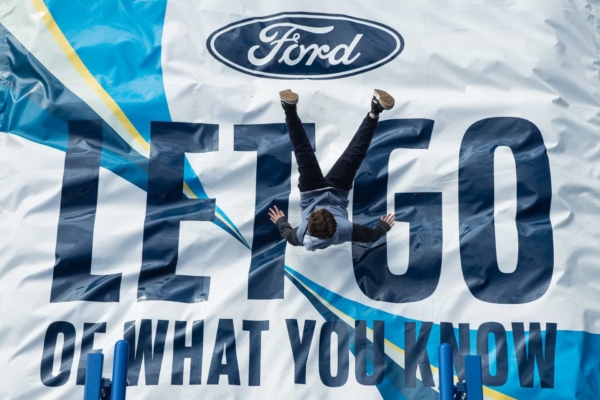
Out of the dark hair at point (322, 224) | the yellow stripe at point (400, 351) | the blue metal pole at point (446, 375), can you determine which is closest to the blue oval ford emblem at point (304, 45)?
the dark hair at point (322, 224)

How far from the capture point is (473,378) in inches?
136

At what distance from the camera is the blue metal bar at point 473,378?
3434 mm

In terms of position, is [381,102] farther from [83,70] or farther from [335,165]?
[83,70]

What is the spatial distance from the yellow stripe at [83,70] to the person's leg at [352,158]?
4.94 ft

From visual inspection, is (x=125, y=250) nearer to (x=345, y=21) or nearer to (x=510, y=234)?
(x=345, y=21)

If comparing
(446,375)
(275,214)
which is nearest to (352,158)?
(275,214)

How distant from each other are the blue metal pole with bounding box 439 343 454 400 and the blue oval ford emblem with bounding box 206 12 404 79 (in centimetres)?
268

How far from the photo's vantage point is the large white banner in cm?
498

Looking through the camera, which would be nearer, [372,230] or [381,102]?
[381,102]

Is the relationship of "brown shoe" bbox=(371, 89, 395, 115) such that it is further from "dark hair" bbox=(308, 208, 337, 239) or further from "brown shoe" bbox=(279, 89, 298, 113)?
"dark hair" bbox=(308, 208, 337, 239)

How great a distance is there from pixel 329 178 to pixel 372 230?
48 cm

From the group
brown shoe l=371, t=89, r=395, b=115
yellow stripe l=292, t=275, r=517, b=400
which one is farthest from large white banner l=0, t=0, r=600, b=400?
brown shoe l=371, t=89, r=395, b=115

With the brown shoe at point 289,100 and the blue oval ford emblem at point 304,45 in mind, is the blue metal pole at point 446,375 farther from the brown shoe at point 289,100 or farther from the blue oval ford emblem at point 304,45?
the blue oval ford emblem at point 304,45

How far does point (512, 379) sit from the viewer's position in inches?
192
